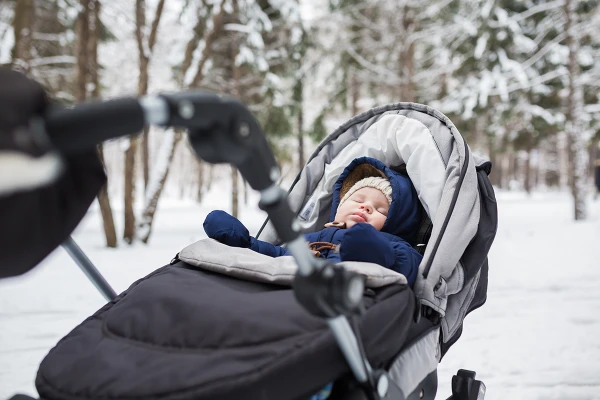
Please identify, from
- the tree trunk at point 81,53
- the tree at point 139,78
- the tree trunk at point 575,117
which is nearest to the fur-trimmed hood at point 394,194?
the tree at point 139,78

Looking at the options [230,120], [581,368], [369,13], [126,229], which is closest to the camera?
[230,120]

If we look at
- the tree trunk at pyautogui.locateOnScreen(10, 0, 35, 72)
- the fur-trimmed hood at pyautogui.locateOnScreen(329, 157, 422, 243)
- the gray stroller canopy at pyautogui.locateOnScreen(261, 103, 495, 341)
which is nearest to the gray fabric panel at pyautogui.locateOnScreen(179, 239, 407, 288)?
the gray stroller canopy at pyautogui.locateOnScreen(261, 103, 495, 341)

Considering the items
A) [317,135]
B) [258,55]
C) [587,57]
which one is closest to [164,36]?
[258,55]

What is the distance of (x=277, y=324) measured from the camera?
1141 mm

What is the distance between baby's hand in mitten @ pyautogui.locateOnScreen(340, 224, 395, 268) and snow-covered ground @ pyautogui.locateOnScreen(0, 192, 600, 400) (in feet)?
2.70

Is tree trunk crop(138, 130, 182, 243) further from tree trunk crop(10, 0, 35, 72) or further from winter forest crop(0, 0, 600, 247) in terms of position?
tree trunk crop(10, 0, 35, 72)

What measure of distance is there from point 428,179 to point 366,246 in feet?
2.38

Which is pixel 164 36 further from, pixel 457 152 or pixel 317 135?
pixel 457 152

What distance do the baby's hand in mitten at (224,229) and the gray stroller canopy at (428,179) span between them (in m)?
0.40

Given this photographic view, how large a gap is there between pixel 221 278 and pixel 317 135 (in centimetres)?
1049

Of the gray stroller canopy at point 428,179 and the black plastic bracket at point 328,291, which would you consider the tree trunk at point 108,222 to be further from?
the black plastic bracket at point 328,291

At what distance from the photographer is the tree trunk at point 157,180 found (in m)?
6.58

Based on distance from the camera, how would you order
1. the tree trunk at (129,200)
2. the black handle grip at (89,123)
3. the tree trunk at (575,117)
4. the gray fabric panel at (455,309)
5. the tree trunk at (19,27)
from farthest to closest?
the tree trunk at (575,117)
the tree trunk at (129,200)
the tree trunk at (19,27)
the gray fabric panel at (455,309)
the black handle grip at (89,123)

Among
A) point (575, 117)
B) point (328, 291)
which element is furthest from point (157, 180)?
point (575, 117)
